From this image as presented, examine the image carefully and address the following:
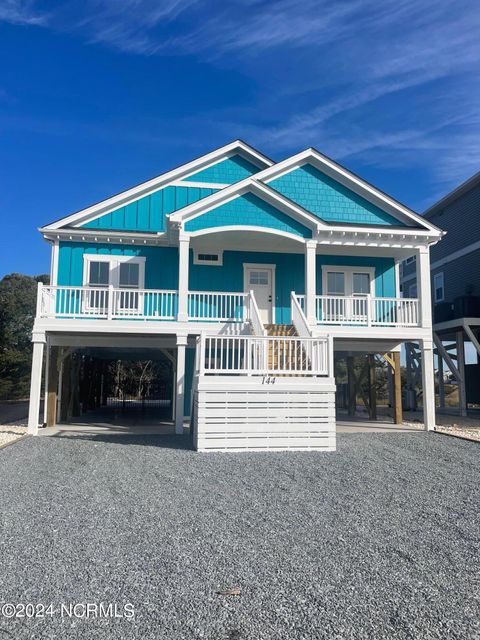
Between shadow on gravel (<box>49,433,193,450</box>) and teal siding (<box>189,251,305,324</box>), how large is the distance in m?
5.09

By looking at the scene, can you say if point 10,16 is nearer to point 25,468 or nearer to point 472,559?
point 25,468

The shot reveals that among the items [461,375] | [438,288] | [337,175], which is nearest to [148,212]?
[337,175]

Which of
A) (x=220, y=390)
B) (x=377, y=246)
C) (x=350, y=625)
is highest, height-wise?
(x=377, y=246)

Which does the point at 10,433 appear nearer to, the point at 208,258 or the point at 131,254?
the point at 131,254

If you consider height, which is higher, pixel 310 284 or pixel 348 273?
pixel 348 273

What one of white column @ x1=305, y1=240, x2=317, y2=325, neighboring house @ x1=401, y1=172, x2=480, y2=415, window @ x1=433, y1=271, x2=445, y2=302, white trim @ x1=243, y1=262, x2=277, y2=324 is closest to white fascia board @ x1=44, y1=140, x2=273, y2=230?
white trim @ x1=243, y1=262, x2=277, y2=324

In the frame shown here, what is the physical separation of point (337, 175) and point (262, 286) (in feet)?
14.2

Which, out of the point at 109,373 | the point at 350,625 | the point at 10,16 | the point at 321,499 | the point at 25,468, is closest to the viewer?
the point at 350,625

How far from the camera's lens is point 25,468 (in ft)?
27.5

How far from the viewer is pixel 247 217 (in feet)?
45.0

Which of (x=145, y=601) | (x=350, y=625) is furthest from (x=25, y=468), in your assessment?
(x=350, y=625)

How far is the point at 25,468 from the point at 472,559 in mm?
6964

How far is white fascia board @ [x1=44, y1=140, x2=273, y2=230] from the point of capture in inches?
598

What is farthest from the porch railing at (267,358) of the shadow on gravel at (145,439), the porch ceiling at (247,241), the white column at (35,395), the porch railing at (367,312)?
the white column at (35,395)
